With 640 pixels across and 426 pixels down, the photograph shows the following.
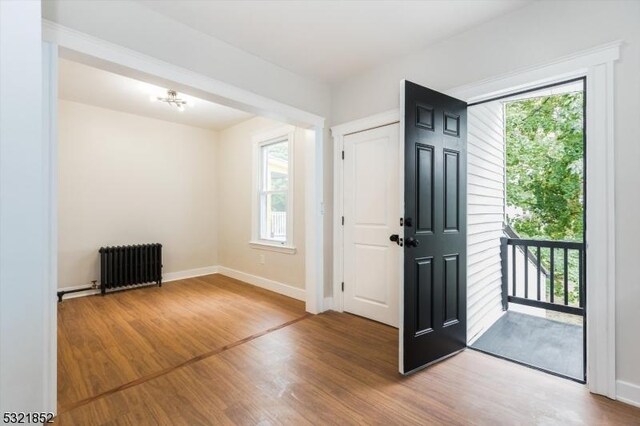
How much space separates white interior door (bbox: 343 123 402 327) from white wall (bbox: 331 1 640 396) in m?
0.82

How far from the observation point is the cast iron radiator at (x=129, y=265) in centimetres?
419

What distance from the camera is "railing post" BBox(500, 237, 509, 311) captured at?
359 cm

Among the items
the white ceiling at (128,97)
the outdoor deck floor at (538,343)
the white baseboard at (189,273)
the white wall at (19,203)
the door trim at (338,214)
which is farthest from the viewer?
the white baseboard at (189,273)

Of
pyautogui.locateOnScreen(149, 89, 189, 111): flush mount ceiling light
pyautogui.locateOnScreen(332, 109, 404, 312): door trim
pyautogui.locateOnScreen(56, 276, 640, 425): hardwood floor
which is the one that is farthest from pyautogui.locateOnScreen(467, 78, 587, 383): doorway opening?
pyautogui.locateOnScreen(149, 89, 189, 111): flush mount ceiling light

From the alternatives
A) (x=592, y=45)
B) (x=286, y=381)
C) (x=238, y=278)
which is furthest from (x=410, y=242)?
(x=238, y=278)

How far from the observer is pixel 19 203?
3.90 ft

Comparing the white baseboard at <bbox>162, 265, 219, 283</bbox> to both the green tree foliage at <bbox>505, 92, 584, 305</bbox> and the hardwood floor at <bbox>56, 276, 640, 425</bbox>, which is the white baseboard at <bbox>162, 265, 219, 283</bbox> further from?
the green tree foliage at <bbox>505, 92, 584, 305</bbox>

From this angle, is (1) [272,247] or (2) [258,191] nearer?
(1) [272,247]

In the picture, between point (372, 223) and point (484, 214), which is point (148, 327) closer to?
point (372, 223)

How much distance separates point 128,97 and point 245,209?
7.36 ft

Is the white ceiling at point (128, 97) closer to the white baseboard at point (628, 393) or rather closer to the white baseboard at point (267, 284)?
the white baseboard at point (267, 284)

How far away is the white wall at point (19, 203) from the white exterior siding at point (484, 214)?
2930 millimetres

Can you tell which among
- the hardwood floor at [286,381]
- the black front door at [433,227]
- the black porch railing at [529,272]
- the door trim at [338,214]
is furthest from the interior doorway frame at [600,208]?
the door trim at [338,214]

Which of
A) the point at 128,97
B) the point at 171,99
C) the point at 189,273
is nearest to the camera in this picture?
the point at 171,99
